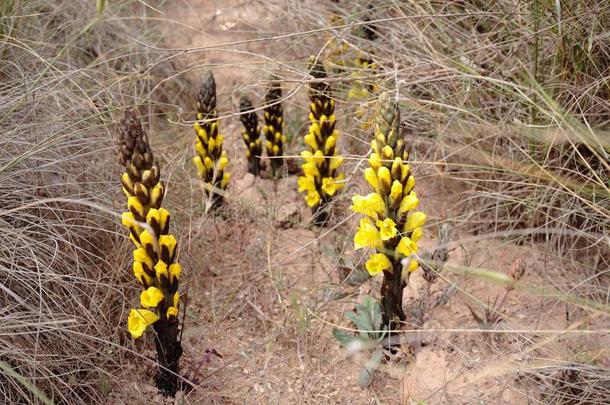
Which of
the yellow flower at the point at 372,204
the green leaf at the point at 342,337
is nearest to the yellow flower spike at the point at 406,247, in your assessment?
the yellow flower at the point at 372,204

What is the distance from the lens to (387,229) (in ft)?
8.11

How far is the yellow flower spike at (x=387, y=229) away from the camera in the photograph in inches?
96.6

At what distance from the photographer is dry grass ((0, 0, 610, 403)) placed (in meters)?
2.52

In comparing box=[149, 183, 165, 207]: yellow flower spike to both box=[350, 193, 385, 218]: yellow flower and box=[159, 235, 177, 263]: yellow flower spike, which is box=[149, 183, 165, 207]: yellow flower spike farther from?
box=[350, 193, 385, 218]: yellow flower

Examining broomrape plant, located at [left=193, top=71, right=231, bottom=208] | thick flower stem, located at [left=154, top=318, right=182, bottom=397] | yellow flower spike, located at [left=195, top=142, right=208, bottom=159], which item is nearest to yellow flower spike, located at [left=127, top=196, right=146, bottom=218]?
thick flower stem, located at [left=154, top=318, right=182, bottom=397]

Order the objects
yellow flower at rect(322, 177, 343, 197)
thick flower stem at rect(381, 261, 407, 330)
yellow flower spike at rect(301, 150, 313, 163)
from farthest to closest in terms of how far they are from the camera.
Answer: yellow flower at rect(322, 177, 343, 197), yellow flower spike at rect(301, 150, 313, 163), thick flower stem at rect(381, 261, 407, 330)

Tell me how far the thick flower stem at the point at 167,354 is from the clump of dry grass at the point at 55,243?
0.16m

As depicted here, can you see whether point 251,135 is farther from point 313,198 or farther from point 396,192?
point 396,192

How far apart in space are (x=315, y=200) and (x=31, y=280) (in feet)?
4.62

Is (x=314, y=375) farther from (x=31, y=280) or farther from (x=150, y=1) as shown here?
(x=150, y=1)

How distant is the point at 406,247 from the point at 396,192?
208mm

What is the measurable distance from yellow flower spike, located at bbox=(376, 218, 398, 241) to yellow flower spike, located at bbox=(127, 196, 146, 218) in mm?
779

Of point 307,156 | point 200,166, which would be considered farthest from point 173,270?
point 200,166

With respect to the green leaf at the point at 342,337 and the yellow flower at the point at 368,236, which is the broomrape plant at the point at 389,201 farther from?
the green leaf at the point at 342,337
